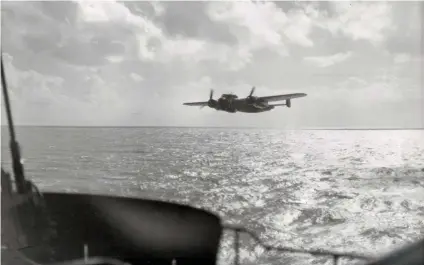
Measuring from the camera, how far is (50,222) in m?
2.22

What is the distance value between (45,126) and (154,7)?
796 mm

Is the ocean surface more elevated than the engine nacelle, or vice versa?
the engine nacelle

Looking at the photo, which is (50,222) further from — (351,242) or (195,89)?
(351,242)

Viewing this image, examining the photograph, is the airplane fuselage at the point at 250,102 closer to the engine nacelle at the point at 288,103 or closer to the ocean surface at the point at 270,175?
the engine nacelle at the point at 288,103

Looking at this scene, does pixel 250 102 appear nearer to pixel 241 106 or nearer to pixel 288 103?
pixel 241 106

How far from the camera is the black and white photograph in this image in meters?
2.10

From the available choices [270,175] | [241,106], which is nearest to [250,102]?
[241,106]

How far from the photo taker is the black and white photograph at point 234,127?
210cm

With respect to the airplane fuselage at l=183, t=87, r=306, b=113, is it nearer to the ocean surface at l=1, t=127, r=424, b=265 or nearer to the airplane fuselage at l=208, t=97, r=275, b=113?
the airplane fuselage at l=208, t=97, r=275, b=113

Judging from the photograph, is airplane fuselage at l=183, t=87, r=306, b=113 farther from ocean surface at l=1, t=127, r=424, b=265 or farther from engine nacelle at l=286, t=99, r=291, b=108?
ocean surface at l=1, t=127, r=424, b=265

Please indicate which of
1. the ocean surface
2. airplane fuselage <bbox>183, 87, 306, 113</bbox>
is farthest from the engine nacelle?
the ocean surface

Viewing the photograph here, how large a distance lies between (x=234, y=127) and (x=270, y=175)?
293mm

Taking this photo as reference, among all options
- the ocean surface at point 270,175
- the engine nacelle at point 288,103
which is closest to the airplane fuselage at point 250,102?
the engine nacelle at point 288,103

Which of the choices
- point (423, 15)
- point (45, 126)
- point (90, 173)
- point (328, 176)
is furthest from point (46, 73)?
point (423, 15)
